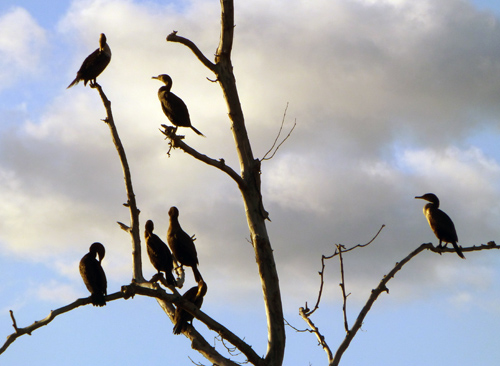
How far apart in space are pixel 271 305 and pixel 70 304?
2.03 metres

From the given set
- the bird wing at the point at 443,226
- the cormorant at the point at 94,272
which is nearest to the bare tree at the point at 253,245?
the cormorant at the point at 94,272

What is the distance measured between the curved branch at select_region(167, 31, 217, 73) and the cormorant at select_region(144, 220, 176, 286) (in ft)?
8.85

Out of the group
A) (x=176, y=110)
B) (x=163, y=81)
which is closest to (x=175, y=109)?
(x=176, y=110)

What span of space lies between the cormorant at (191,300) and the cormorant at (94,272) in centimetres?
81

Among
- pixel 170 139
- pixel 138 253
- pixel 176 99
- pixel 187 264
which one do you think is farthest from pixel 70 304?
pixel 176 99

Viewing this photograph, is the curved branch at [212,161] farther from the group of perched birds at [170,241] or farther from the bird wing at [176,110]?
the bird wing at [176,110]

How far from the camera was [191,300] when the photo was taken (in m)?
9.43

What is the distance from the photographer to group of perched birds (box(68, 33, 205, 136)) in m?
11.2

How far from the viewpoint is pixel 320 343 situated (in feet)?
26.2

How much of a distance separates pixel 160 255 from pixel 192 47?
9.52ft

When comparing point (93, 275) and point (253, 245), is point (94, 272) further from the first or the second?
point (253, 245)

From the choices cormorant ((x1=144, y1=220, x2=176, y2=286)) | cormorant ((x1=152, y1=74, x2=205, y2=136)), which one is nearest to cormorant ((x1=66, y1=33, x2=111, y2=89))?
cormorant ((x1=152, y1=74, x2=205, y2=136))

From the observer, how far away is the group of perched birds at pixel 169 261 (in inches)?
336

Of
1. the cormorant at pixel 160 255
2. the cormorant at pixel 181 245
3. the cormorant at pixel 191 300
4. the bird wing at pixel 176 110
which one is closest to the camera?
the cormorant at pixel 191 300
